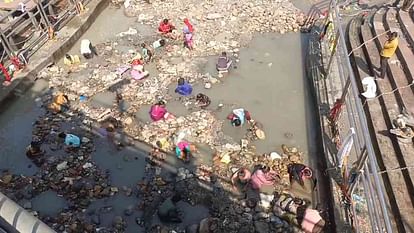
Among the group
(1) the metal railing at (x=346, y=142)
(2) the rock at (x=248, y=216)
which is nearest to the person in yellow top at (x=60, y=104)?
(2) the rock at (x=248, y=216)

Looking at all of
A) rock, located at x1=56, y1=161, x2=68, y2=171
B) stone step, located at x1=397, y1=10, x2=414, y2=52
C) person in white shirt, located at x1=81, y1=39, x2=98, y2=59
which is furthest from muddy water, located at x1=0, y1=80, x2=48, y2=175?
stone step, located at x1=397, y1=10, x2=414, y2=52

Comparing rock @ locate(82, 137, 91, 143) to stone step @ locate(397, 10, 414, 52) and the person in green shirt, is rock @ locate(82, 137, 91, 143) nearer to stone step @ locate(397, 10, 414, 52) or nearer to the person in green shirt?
the person in green shirt

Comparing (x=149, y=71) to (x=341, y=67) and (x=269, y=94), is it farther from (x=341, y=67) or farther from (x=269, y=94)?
(x=341, y=67)

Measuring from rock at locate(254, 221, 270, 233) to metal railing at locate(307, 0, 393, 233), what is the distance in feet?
4.03

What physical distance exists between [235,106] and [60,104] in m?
4.31

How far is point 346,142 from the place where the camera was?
675 centimetres

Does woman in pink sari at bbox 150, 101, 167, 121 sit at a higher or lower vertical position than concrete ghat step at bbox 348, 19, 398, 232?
higher

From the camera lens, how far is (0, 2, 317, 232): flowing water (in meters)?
7.72

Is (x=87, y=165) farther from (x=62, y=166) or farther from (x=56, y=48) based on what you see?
(x=56, y=48)

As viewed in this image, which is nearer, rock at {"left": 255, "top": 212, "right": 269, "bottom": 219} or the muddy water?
rock at {"left": 255, "top": 212, "right": 269, "bottom": 219}

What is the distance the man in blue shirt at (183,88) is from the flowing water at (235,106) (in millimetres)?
228

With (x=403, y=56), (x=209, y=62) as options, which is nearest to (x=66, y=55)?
(x=209, y=62)

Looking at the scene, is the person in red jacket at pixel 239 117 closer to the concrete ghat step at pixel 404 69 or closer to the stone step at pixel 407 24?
the concrete ghat step at pixel 404 69

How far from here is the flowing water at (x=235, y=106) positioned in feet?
25.3
